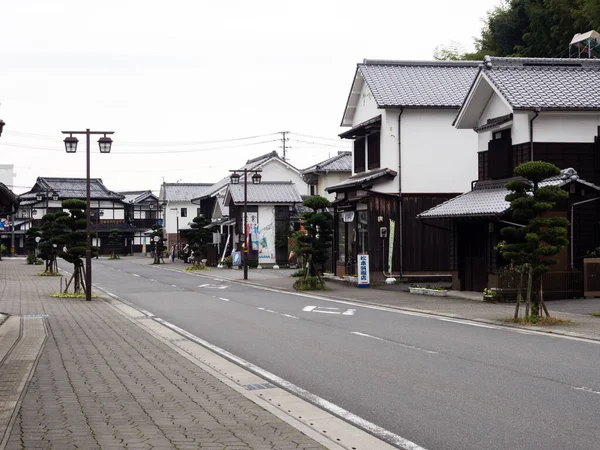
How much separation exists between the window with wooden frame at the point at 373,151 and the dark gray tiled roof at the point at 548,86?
884 centimetres

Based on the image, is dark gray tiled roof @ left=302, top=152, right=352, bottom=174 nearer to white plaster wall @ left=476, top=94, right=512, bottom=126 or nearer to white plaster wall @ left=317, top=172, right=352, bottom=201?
white plaster wall @ left=317, top=172, right=352, bottom=201

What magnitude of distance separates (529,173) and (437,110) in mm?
16644

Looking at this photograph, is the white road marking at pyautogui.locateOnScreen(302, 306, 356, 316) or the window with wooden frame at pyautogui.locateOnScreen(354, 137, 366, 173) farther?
the window with wooden frame at pyautogui.locateOnScreen(354, 137, 366, 173)

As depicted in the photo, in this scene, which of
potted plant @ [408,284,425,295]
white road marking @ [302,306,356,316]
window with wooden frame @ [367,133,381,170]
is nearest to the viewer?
white road marking @ [302,306,356,316]

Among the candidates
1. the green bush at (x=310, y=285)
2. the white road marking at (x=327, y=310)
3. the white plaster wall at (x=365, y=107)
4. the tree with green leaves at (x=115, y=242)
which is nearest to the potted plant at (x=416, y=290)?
the green bush at (x=310, y=285)

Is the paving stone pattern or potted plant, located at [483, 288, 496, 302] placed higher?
potted plant, located at [483, 288, 496, 302]

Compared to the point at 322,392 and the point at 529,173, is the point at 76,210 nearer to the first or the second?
the point at 529,173

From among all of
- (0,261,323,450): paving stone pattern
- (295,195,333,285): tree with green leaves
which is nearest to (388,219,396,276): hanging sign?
(295,195,333,285): tree with green leaves

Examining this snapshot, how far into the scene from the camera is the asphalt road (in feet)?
24.7

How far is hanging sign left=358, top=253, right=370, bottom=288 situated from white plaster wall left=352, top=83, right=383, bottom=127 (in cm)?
729

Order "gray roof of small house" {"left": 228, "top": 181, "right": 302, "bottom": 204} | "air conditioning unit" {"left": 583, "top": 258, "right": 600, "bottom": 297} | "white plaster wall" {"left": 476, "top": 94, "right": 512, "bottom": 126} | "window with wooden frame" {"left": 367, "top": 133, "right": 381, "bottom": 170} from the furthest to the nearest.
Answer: "gray roof of small house" {"left": 228, "top": 181, "right": 302, "bottom": 204}, "window with wooden frame" {"left": 367, "top": 133, "right": 381, "bottom": 170}, "white plaster wall" {"left": 476, "top": 94, "right": 512, "bottom": 126}, "air conditioning unit" {"left": 583, "top": 258, "right": 600, "bottom": 297}

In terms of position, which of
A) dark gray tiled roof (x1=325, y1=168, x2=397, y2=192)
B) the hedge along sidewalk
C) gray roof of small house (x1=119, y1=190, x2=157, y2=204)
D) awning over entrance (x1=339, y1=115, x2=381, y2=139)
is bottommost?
the hedge along sidewalk

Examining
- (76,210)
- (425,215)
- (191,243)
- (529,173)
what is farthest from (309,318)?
(191,243)

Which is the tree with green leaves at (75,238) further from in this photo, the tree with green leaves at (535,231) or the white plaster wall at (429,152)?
the tree with green leaves at (535,231)
